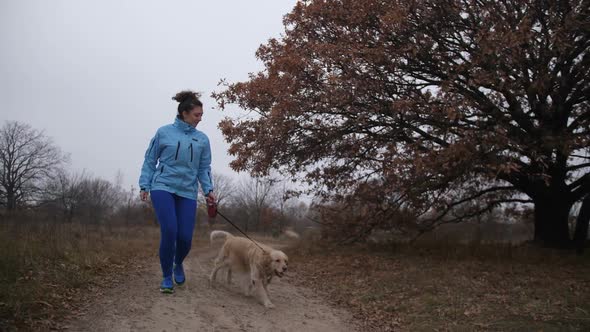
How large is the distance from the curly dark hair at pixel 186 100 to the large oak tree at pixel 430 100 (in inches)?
137

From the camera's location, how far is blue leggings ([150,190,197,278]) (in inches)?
189

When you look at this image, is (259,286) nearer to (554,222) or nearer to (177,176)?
(177,176)

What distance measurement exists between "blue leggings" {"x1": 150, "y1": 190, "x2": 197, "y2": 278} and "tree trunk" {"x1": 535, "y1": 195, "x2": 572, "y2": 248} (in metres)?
9.41

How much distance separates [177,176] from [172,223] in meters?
0.55

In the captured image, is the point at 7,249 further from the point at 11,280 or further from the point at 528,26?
the point at 528,26

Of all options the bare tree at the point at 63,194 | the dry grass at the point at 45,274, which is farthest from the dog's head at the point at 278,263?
the bare tree at the point at 63,194

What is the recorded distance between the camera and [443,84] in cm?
796

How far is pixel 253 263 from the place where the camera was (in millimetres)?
5973

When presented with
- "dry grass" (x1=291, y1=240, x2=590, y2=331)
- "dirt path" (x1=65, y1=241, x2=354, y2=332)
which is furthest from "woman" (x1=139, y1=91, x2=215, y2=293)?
"dry grass" (x1=291, y1=240, x2=590, y2=331)

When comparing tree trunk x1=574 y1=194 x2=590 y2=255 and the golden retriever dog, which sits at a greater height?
tree trunk x1=574 y1=194 x2=590 y2=255

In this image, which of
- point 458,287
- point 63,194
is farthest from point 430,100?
point 63,194

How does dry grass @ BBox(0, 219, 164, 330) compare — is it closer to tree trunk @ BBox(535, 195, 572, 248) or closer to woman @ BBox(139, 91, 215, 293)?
woman @ BBox(139, 91, 215, 293)

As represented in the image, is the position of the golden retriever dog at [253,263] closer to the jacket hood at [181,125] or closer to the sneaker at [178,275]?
the sneaker at [178,275]

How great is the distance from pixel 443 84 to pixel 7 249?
Result: 7592mm
